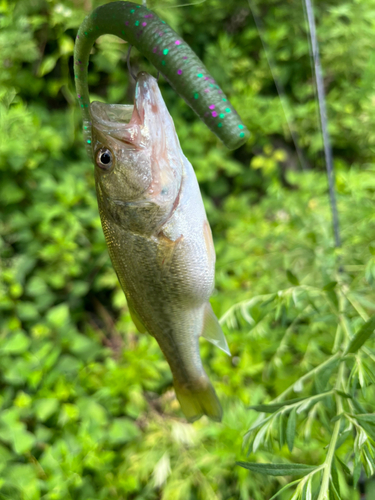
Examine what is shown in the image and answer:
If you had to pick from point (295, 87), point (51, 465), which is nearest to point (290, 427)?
point (51, 465)

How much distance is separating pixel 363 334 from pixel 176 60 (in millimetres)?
534

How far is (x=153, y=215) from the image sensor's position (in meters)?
0.59

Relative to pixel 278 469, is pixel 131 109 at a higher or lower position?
higher

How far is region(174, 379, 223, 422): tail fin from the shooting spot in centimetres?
75

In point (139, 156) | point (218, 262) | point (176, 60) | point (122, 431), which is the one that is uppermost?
point (176, 60)

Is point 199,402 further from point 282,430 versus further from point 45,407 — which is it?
point 45,407

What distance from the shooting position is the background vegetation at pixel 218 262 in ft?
4.27

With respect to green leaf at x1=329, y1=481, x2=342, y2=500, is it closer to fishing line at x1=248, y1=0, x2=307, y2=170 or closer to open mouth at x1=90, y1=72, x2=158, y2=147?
open mouth at x1=90, y1=72, x2=158, y2=147

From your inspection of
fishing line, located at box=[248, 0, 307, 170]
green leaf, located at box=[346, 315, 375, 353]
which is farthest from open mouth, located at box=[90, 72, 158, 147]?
fishing line, located at box=[248, 0, 307, 170]

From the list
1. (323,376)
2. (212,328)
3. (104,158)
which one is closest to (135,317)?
(212,328)

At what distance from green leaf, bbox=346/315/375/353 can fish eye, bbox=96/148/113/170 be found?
0.50m

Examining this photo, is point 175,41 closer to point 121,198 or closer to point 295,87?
point 121,198

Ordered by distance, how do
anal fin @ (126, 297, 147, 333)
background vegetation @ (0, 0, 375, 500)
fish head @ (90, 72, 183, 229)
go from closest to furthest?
fish head @ (90, 72, 183, 229) → anal fin @ (126, 297, 147, 333) → background vegetation @ (0, 0, 375, 500)

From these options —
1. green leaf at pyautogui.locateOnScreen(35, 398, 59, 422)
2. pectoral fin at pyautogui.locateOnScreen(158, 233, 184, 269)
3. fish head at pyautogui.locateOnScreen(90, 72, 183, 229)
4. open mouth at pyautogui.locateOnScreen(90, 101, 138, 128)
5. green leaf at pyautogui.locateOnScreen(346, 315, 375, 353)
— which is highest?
open mouth at pyautogui.locateOnScreen(90, 101, 138, 128)
